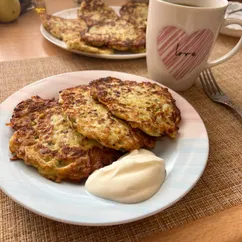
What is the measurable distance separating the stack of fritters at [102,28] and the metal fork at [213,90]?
39cm

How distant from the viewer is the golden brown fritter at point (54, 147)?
0.74 metres

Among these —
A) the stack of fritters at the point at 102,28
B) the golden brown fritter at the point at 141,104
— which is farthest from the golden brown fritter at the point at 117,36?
the golden brown fritter at the point at 141,104

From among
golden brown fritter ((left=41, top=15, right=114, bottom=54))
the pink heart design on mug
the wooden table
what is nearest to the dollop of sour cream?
the wooden table

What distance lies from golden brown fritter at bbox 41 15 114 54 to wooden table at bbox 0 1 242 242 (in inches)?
3.3

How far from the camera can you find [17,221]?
2.28ft

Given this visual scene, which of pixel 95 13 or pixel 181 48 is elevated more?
pixel 181 48

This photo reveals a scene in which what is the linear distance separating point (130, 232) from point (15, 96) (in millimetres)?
607

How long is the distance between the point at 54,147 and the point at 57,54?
85 centimetres

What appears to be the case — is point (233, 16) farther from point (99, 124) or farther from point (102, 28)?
point (99, 124)

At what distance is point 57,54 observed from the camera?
4.92 feet

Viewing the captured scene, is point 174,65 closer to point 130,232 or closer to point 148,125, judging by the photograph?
point 148,125

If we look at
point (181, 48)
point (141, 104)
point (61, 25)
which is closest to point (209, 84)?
point (181, 48)

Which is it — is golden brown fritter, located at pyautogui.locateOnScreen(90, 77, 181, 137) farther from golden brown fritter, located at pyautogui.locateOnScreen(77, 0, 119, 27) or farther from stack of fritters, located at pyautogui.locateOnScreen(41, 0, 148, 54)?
golden brown fritter, located at pyautogui.locateOnScreen(77, 0, 119, 27)

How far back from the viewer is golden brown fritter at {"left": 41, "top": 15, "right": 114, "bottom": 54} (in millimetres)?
1411
